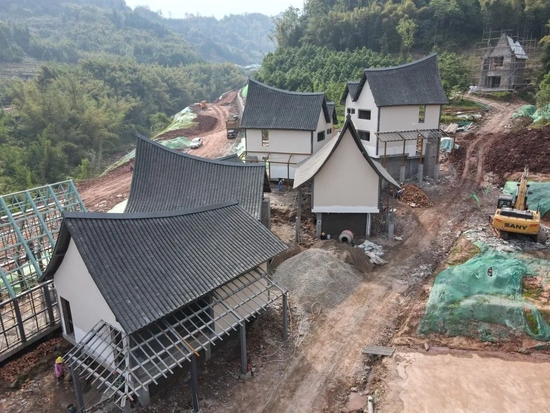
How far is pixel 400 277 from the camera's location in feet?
68.8

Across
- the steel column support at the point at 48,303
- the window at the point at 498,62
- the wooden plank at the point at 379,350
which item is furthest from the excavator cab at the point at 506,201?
the window at the point at 498,62

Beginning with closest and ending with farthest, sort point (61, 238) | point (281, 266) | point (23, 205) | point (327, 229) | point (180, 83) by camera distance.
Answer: point (61, 238)
point (23, 205)
point (281, 266)
point (327, 229)
point (180, 83)

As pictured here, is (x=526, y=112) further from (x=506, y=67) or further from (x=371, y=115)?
(x=371, y=115)

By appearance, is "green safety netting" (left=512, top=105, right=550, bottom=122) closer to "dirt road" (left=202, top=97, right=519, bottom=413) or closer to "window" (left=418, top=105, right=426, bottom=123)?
"window" (left=418, top=105, right=426, bottom=123)

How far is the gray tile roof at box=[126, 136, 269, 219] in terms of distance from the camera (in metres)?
20.4

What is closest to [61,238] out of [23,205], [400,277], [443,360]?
[23,205]

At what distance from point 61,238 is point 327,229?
50.6ft

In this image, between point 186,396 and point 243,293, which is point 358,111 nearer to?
point 243,293

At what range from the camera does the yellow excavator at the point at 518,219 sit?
2209cm

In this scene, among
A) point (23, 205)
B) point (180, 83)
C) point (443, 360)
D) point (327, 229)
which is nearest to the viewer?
point (443, 360)

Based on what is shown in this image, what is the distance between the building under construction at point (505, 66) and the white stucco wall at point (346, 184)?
4048 centimetres

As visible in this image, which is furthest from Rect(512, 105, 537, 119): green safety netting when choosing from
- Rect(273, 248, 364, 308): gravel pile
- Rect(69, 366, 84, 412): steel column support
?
Rect(69, 366, 84, 412): steel column support

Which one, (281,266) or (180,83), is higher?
(180,83)

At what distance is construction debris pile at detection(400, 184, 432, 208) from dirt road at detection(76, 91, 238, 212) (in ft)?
70.3
